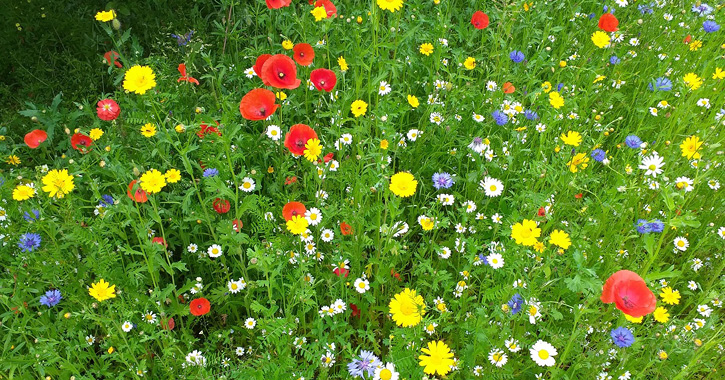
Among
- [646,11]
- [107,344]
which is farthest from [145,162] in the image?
[646,11]

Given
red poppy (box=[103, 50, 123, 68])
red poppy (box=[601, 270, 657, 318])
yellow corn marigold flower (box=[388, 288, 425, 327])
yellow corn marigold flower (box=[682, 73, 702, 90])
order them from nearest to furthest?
red poppy (box=[601, 270, 657, 318]) → yellow corn marigold flower (box=[388, 288, 425, 327]) → red poppy (box=[103, 50, 123, 68]) → yellow corn marigold flower (box=[682, 73, 702, 90])

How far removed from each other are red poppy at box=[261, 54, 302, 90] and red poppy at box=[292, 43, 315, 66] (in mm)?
338

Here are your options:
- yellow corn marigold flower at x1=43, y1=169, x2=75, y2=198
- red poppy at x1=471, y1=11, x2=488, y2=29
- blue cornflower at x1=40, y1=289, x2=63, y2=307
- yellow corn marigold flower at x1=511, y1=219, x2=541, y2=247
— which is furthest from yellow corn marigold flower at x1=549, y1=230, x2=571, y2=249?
blue cornflower at x1=40, y1=289, x2=63, y2=307

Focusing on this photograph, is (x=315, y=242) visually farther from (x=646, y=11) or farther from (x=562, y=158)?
(x=646, y=11)

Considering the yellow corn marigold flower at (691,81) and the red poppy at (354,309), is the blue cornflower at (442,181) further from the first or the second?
the yellow corn marigold flower at (691,81)

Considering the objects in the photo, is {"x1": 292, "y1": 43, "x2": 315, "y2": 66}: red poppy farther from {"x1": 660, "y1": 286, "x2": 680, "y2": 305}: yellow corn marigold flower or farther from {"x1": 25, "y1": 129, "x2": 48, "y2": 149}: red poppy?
{"x1": 660, "y1": 286, "x2": 680, "y2": 305}: yellow corn marigold flower

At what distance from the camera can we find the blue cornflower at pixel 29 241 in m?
1.99

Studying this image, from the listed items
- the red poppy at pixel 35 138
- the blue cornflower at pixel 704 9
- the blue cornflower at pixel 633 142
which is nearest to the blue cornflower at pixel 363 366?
the blue cornflower at pixel 633 142

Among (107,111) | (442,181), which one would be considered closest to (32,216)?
(107,111)

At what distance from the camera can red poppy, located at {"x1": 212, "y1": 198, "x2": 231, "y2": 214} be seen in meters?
2.12

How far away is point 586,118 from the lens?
2.87 meters

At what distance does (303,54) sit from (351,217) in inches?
36.2

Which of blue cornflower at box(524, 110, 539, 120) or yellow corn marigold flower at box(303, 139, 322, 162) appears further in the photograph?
blue cornflower at box(524, 110, 539, 120)

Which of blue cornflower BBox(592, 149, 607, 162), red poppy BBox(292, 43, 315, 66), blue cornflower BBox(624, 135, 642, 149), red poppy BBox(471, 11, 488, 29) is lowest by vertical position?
blue cornflower BBox(592, 149, 607, 162)
